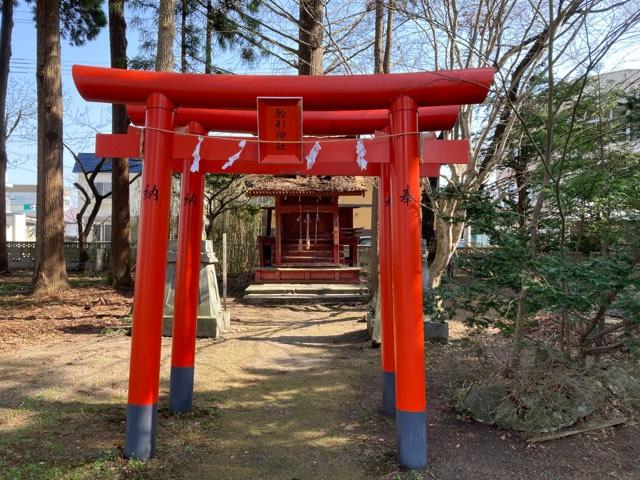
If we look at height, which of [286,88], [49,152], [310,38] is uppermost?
[310,38]

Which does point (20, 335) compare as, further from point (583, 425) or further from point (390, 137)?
point (583, 425)

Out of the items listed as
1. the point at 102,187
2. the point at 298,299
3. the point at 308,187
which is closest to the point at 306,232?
the point at 308,187

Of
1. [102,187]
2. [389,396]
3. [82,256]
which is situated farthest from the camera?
[102,187]

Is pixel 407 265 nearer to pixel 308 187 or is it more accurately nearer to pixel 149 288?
pixel 149 288

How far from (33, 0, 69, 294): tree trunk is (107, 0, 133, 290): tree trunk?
163 centimetres

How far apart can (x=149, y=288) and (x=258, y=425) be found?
1.69 m

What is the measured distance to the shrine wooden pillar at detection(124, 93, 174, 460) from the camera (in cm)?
357

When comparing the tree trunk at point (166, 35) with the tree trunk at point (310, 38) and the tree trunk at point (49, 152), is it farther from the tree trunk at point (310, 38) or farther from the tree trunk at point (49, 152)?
the tree trunk at point (49, 152)

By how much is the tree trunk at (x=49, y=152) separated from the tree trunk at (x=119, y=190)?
163cm

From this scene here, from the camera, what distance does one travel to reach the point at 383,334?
4523 mm

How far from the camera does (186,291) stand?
14.7 feet

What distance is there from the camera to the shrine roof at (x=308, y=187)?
45.9 ft

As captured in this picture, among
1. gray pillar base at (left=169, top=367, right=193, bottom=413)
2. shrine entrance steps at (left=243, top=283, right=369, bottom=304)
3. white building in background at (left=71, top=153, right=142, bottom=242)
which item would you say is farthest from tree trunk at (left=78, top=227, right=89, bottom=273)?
gray pillar base at (left=169, top=367, right=193, bottom=413)

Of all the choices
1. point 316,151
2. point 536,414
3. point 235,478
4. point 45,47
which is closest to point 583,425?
point 536,414
